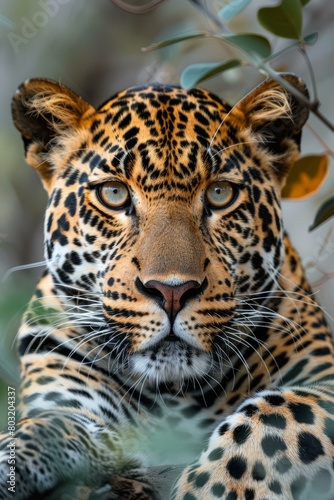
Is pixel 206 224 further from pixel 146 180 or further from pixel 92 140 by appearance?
pixel 92 140

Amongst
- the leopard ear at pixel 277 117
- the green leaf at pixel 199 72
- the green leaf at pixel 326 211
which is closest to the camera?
the green leaf at pixel 199 72

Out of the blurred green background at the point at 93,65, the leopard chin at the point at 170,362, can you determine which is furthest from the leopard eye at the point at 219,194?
the blurred green background at the point at 93,65

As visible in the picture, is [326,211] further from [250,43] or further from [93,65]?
[93,65]

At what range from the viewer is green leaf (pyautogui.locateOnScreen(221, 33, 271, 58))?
11.2 feet

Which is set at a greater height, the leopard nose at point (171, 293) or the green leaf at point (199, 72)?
the green leaf at point (199, 72)

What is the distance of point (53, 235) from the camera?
15.7 ft

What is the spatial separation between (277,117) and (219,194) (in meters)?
0.60

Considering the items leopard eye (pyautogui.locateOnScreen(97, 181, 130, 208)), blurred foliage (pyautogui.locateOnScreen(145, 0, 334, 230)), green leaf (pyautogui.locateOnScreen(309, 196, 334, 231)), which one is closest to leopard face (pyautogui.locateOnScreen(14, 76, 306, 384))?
leopard eye (pyautogui.locateOnScreen(97, 181, 130, 208))

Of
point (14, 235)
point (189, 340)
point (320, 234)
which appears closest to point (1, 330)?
point (189, 340)

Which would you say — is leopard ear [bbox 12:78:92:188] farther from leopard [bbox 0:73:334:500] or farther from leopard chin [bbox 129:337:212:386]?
leopard chin [bbox 129:337:212:386]

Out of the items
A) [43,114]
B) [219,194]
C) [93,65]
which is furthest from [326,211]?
[93,65]

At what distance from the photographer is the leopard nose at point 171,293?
400 cm

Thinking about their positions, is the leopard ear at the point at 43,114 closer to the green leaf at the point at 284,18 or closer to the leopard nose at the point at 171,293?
the leopard nose at the point at 171,293

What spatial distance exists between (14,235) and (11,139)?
1352 mm
